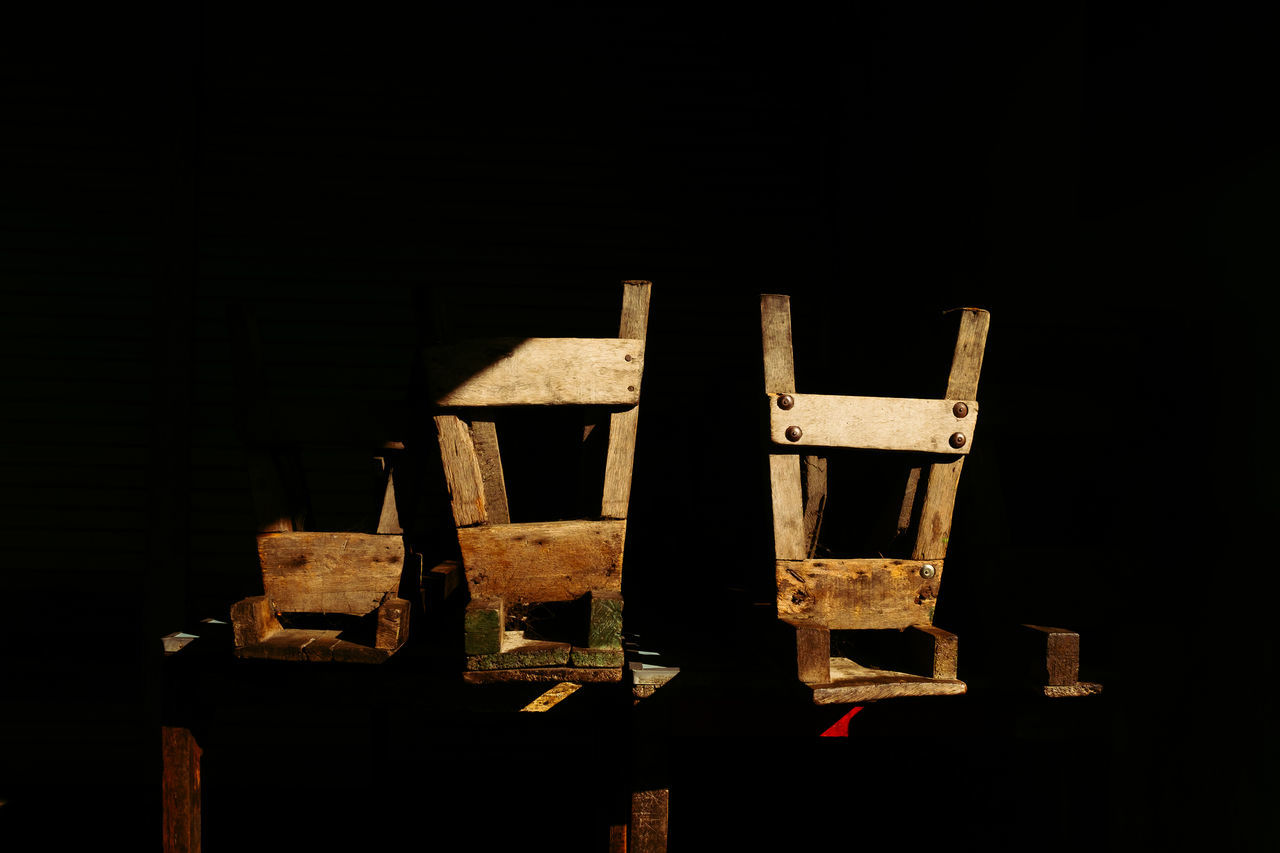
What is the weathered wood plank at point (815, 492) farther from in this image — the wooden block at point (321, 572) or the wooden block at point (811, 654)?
the wooden block at point (321, 572)

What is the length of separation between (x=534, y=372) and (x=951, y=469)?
1.47 metres

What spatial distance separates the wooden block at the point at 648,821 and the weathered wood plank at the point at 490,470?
1.09 m

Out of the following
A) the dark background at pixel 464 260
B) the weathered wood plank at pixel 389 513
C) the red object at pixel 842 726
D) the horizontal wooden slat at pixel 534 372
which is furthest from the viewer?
the dark background at pixel 464 260

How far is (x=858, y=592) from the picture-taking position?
2715mm

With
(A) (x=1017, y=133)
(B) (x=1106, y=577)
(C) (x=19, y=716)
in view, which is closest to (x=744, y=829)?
(B) (x=1106, y=577)

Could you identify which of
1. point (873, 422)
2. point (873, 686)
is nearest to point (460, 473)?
point (873, 422)

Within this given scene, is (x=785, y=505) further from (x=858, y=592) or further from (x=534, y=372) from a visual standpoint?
(x=534, y=372)

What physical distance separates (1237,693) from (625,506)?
7.42ft

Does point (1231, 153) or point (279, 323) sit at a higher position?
point (1231, 153)

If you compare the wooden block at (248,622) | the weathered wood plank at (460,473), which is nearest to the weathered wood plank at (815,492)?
the weathered wood plank at (460,473)

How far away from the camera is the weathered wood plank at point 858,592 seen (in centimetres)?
269

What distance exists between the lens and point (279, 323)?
487 cm

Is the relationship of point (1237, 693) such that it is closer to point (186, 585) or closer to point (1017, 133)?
point (1017, 133)

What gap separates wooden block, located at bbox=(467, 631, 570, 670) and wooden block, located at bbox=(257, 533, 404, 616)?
52 cm
